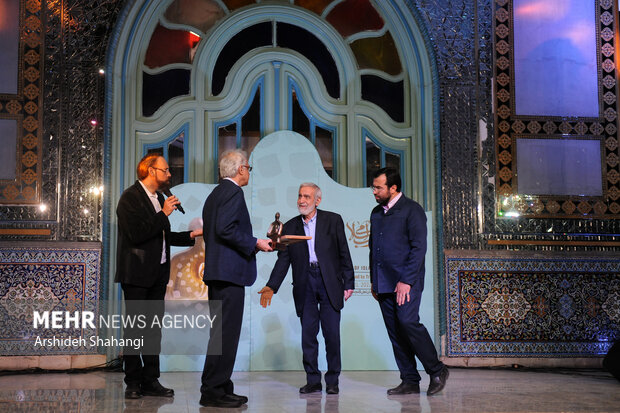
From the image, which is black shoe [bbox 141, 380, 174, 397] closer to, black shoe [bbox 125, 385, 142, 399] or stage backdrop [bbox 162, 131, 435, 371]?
black shoe [bbox 125, 385, 142, 399]

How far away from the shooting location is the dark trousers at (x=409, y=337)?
4.67m

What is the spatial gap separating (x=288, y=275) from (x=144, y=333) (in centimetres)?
215

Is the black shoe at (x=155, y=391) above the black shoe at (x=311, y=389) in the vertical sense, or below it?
above

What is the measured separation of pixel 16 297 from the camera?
621cm

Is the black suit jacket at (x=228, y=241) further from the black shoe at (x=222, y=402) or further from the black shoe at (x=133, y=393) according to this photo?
the black shoe at (x=133, y=393)

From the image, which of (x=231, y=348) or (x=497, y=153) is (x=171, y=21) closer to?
(x=497, y=153)

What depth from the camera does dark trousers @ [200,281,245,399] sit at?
13.7ft

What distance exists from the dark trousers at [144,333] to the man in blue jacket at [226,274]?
1.30 ft

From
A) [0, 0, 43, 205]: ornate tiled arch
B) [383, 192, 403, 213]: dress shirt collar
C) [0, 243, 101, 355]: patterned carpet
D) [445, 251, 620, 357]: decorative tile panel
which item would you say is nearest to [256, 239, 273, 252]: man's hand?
[383, 192, 403, 213]: dress shirt collar

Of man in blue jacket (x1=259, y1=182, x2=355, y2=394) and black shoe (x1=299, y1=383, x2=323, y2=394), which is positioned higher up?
man in blue jacket (x1=259, y1=182, x2=355, y2=394)

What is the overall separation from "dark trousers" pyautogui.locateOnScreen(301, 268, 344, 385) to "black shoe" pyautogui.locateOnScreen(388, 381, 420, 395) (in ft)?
1.30

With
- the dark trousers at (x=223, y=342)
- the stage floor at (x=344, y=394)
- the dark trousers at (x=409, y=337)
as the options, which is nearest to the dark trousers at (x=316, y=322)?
the stage floor at (x=344, y=394)

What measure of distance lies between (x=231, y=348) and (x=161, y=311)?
57 centimetres

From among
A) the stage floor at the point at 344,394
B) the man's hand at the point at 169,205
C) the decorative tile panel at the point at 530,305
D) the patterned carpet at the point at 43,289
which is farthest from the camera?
the decorative tile panel at the point at 530,305
